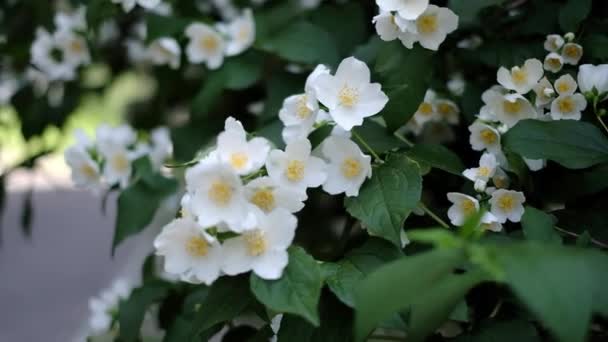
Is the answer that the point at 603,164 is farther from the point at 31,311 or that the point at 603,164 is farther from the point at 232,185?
the point at 31,311

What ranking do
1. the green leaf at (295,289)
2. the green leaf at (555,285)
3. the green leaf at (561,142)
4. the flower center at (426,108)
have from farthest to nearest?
the flower center at (426,108) < the green leaf at (561,142) < the green leaf at (295,289) < the green leaf at (555,285)

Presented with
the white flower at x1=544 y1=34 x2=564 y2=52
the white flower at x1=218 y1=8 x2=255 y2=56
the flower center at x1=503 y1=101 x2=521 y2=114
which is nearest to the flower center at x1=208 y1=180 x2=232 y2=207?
the flower center at x1=503 y1=101 x2=521 y2=114

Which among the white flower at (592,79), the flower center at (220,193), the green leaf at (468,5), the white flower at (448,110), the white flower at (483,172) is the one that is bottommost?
the white flower at (448,110)

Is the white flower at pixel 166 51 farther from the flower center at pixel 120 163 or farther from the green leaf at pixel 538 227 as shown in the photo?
the green leaf at pixel 538 227

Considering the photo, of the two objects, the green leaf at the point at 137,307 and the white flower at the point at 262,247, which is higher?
the white flower at the point at 262,247

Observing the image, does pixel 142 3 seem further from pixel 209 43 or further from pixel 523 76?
pixel 523 76

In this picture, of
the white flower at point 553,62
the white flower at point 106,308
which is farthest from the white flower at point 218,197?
the white flower at point 106,308

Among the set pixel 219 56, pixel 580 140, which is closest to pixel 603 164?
pixel 580 140
